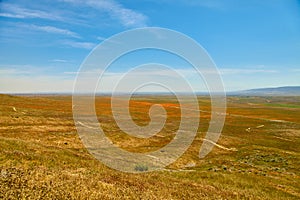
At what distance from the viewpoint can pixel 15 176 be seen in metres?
13.4

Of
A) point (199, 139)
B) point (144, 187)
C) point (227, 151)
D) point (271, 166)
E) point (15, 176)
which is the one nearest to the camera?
point (15, 176)

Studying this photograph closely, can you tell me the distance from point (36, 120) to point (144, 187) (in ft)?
159

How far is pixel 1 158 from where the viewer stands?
704 inches

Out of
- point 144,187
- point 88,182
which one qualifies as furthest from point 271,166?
point 88,182

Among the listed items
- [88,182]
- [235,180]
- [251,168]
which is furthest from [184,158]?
[88,182]

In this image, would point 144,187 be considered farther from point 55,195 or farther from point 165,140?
point 165,140

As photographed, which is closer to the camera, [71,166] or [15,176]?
[15,176]

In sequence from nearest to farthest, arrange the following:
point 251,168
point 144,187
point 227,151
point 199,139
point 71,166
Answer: point 144,187 → point 71,166 → point 251,168 → point 227,151 → point 199,139

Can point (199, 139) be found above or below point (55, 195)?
below

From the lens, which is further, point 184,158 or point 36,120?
point 36,120

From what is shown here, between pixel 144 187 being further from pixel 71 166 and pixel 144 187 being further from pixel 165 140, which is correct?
pixel 165 140

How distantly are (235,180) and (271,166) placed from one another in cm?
1647

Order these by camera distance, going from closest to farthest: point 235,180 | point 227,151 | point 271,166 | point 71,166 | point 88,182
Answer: point 88,182 < point 71,166 < point 235,180 < point 271,166 < point 227,151

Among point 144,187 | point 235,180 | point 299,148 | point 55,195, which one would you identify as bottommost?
point 299,148
